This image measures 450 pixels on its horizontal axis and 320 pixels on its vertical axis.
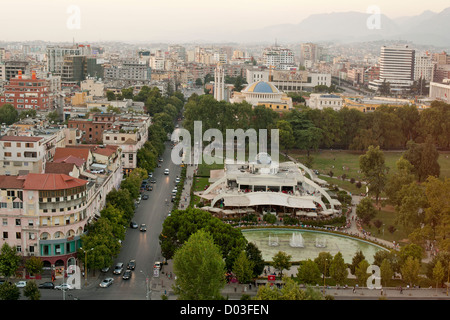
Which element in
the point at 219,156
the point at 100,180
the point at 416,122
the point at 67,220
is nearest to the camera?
the point at 67,220

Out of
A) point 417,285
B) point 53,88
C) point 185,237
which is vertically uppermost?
point 53,88

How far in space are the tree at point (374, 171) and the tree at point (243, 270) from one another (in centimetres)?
985

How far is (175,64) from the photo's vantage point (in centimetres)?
8256

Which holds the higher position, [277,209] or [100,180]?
[100,180]

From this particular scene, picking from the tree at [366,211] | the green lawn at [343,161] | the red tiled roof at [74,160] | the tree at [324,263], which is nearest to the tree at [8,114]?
the red tiled roof at [74,160]

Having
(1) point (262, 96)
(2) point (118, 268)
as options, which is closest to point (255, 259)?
(2) point (118, 268)

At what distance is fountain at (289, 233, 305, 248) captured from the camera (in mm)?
18516

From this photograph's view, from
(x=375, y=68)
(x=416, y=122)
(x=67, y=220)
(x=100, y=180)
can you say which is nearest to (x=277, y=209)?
(x=100, y=180)

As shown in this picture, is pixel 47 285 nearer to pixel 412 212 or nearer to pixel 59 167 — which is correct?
pixel 59 167

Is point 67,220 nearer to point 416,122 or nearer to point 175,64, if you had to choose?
point 416,122

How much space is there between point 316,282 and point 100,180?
7992mm

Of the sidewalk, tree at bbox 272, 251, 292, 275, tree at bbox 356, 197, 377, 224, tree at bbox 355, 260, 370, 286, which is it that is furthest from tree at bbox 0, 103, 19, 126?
tree at bbox 355, 260, 370, 286

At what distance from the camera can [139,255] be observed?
1688 centimetres

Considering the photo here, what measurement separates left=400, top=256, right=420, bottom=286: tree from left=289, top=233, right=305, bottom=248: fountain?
412 cm
